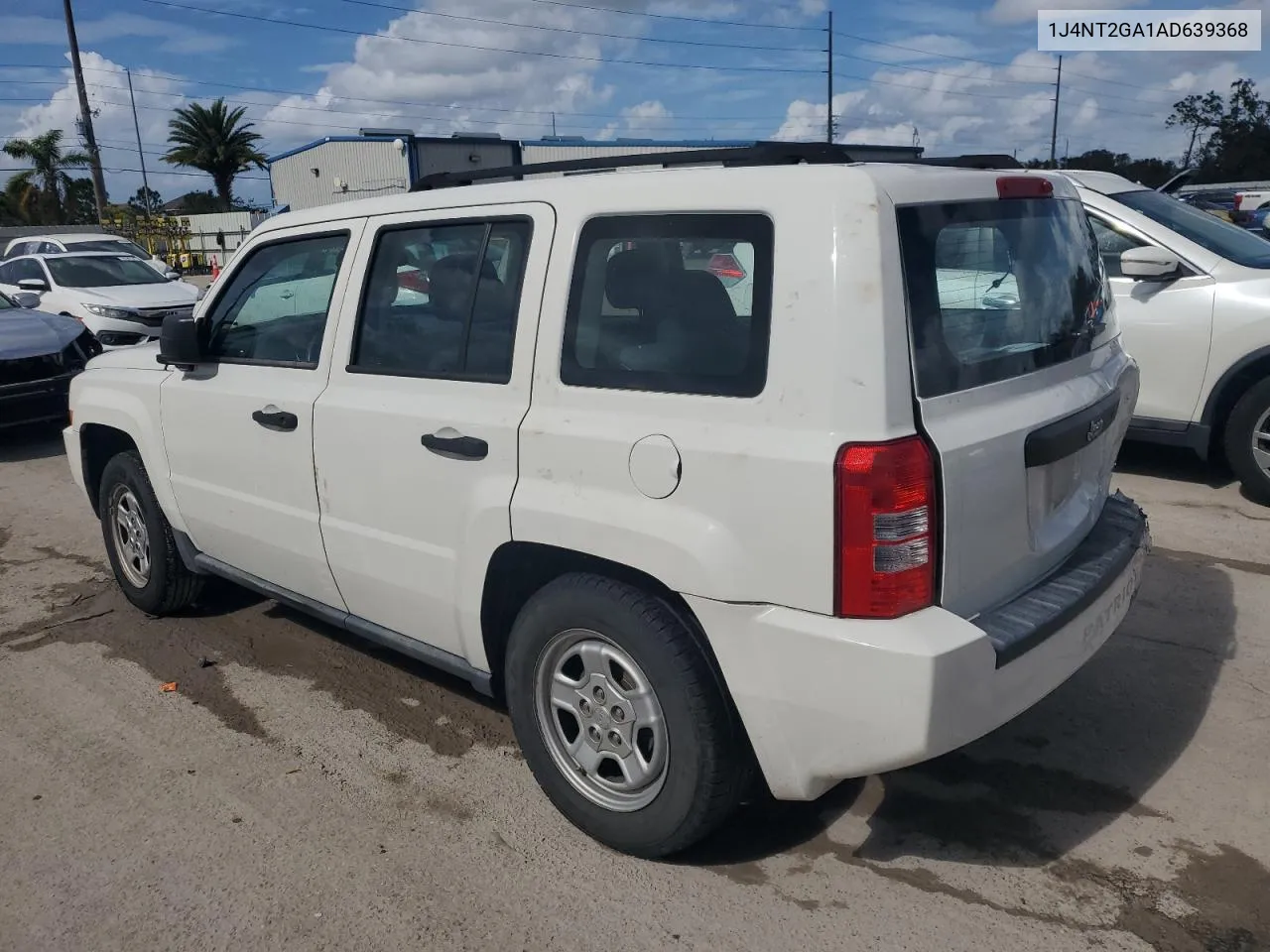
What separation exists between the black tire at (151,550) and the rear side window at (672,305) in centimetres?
282

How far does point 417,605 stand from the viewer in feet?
11.6

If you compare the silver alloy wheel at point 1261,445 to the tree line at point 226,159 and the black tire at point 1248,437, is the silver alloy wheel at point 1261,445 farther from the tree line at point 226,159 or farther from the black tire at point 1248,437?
the tree line at point 226,159

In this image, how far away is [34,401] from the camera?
9.16 m

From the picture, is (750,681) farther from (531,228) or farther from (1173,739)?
(1173,739)

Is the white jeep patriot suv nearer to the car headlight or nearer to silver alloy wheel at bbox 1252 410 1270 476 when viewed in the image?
silver alloy wheel at bbox 1252 410 1270 476

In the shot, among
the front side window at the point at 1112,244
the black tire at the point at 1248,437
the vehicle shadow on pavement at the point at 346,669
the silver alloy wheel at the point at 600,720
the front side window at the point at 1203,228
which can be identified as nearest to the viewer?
the silver alloy wheel at the point at 600,720

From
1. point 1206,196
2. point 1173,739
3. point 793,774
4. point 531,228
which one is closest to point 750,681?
point 793,774

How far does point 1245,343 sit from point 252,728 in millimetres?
5669

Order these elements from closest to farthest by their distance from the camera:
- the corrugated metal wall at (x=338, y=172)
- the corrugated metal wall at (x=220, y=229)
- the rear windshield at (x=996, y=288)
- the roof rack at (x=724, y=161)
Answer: the rear windshield at (x=996, y=288) < the roof rack at (x=724, y=161) < the corrugated metal wall at (x=338, y=172) < the corrugated metal wall at (x=220, y=229)

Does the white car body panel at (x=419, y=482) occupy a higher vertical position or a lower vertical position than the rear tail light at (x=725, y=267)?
lower

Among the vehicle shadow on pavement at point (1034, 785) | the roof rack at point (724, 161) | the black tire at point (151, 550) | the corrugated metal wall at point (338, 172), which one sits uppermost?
the corrugated metal wall at point (338, 172)

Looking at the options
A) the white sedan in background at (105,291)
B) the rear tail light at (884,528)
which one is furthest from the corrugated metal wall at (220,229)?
the rear tail light at (884,528)

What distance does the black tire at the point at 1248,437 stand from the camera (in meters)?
5.99

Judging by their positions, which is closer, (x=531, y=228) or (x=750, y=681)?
(x=750, y=681)
